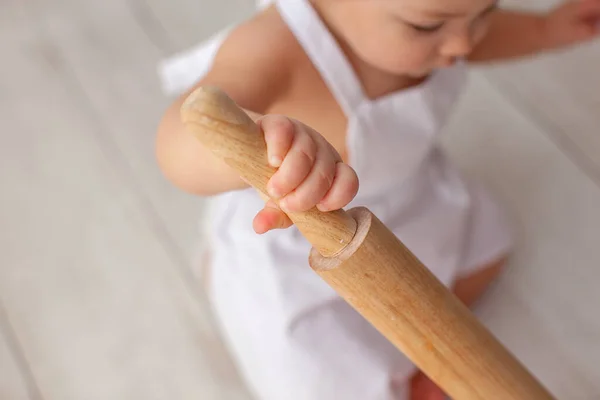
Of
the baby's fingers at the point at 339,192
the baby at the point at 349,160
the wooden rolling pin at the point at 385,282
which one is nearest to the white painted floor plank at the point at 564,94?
the baby at the point at 349,160

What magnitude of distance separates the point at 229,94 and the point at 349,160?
0.15 metres

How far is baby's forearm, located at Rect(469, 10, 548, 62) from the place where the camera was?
75 centimetres

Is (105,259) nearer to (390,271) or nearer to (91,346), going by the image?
(91,346)

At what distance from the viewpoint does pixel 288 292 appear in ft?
2.23

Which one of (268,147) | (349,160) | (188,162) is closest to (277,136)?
(268,147)

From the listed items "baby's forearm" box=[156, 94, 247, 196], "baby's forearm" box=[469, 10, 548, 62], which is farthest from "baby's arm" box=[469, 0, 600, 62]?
"baby's forearm" box=[156, 94, 247, 196]

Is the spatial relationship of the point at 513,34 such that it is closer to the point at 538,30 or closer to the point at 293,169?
the point at 538,30

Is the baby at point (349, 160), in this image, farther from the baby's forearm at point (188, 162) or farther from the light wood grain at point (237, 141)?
the light wood grain at point (237, 141)

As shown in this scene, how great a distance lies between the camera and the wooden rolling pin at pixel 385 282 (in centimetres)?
32

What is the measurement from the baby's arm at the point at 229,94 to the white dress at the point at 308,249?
4 cm

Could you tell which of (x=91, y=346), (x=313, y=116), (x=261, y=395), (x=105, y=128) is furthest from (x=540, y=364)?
(x=105, y=128)

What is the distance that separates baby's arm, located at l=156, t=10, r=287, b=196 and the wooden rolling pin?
10 centimetres

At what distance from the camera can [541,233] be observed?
91 cm

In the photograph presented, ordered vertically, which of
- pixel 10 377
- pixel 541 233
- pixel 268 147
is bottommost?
pixel 541 233
